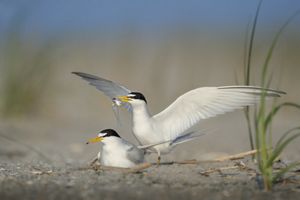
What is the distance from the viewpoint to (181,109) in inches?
198

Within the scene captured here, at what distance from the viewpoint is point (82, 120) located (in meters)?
10.9

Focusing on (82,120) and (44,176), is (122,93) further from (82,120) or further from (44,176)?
(82,120)

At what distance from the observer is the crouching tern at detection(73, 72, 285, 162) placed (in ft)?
16.0

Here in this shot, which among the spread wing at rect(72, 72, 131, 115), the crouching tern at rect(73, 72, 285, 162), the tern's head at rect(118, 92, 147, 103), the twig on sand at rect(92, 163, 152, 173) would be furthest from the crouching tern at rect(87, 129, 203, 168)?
the spread wing at rect(72, 72, 131, 115)

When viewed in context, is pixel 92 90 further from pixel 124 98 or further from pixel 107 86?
pixel 124 98

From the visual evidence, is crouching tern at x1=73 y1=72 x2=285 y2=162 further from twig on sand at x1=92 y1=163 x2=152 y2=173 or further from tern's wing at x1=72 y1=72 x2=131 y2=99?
twig on sand at x1=92 y1=163 x2=152 y2=173

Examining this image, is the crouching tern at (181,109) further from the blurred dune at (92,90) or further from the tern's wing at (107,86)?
the blurred dune at (92,90)

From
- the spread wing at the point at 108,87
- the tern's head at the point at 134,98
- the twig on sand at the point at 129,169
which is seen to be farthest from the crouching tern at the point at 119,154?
the spread wing at the point at 108,87

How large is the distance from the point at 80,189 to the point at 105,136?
106cm

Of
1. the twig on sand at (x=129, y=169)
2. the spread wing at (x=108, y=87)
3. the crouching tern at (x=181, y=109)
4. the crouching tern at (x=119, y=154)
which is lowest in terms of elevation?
the twig on sand at (x=129, y=169)

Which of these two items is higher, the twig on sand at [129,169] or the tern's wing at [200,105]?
the tern's wing at [200,105]

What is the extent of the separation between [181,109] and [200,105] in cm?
15

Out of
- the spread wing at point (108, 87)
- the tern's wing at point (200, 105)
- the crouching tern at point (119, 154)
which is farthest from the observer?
the spread wing at point (108, 87)

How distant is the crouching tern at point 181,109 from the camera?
4.87m
